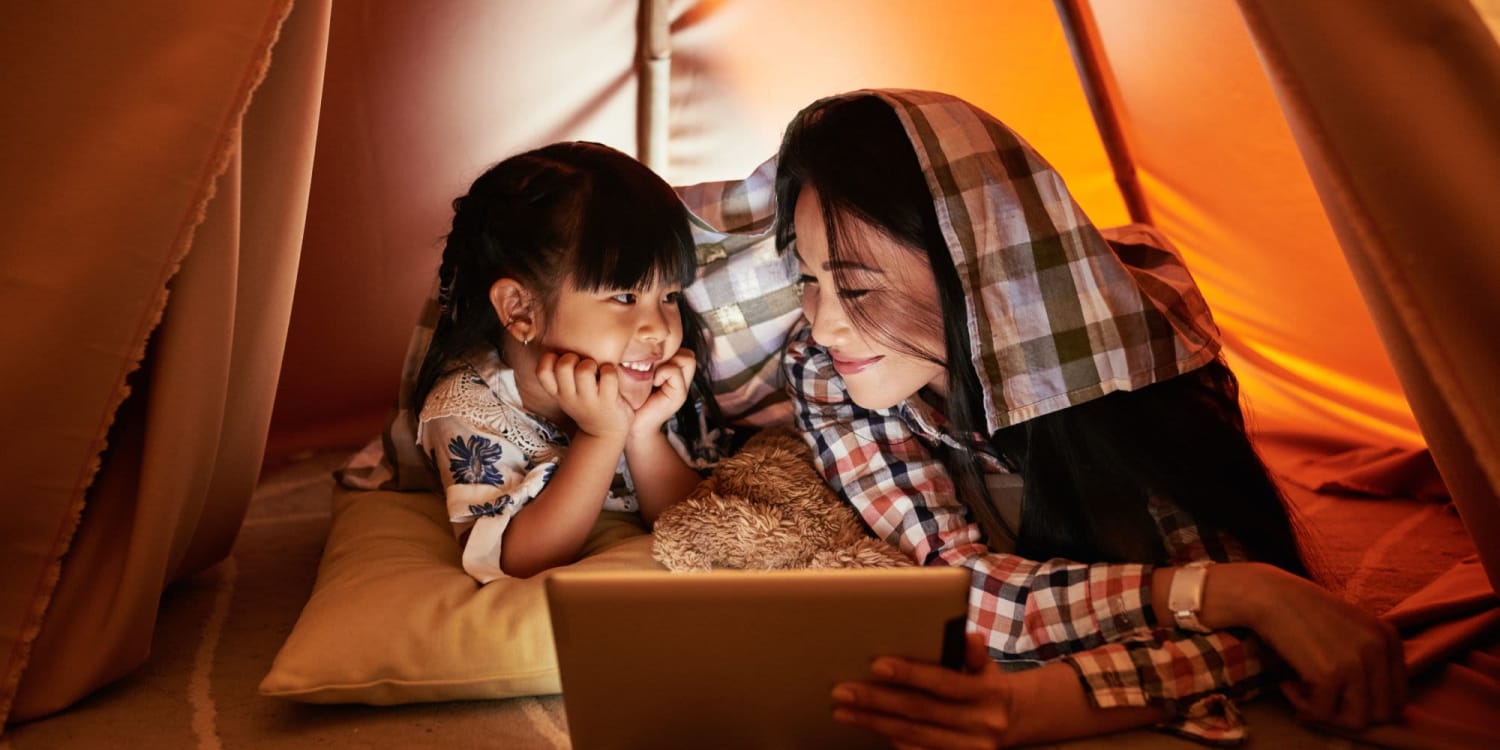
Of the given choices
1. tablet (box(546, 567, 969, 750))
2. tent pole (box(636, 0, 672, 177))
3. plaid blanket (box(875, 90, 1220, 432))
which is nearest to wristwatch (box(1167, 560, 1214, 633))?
plaid blanket (box(875, 90, 1220, 432))

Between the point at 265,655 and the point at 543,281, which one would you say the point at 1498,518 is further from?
the point at 265,655

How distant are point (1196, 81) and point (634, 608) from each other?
1.22 metres

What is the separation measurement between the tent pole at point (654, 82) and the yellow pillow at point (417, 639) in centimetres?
89

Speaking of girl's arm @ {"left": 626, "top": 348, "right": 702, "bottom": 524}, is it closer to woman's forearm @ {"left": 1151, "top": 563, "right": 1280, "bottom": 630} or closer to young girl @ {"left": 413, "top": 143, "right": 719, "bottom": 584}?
young girl @ {"left": 413, "top": 143, "right": 719, "bottom": 584}

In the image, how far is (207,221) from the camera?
1.07 metres

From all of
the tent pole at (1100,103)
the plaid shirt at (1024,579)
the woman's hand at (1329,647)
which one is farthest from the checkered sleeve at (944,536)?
the tent pole at (1100,103)

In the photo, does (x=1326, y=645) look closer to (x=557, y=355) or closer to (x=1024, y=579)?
(x=1024, y=579)

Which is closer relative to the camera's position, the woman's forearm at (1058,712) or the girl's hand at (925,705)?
the girl's hand at (925,705)

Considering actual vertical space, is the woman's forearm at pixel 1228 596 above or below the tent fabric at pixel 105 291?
below

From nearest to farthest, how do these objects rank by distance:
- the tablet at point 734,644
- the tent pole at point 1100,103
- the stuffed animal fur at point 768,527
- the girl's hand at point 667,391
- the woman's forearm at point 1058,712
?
the tablet at point 734,644 → the woman's forearm at point 1058,712 → the stuffed animal fur at point 768,527 → the girl's hand at point 667,391 → the tent pole at point 1100,103

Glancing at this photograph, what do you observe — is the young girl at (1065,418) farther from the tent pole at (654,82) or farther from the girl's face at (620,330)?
the tent pole at (654,82)

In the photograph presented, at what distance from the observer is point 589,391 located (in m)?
1.25

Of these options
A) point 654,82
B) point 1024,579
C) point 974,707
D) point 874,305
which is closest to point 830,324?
point 874,305

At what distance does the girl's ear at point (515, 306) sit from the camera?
1.34 meters
